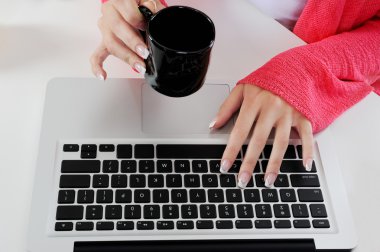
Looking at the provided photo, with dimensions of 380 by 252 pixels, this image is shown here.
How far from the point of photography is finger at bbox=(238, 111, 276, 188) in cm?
62

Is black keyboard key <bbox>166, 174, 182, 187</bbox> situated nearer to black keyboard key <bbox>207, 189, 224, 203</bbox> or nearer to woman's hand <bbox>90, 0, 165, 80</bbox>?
black keyboard key <bbox>207, 189, 224, 203</bbox>

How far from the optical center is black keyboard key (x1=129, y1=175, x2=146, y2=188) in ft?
2.00

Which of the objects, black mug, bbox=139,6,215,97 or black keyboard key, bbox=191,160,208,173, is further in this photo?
black keyboard key, bbox=191,160,208,173

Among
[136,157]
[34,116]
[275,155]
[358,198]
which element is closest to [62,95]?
[34,116]

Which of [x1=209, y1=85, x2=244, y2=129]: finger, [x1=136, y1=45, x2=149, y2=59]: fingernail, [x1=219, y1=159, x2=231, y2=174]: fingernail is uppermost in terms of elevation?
[x1=136, y1=45, x2=149, y2=59]: fingernail

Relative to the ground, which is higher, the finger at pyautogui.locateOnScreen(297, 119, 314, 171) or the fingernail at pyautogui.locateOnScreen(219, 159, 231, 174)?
the finger at pyautogui.locateOnScreen(297, 119, 314, 171)

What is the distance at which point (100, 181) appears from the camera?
606 millimetres

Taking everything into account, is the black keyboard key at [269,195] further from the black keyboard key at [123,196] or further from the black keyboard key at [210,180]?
the black keyboard key at [123,196]

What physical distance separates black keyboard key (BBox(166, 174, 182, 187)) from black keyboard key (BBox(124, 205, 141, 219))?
2.0 inches

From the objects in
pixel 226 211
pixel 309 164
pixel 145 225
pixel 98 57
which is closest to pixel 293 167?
pixel 309 164

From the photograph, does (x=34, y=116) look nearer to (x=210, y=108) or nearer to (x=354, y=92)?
(x=210, y=108)

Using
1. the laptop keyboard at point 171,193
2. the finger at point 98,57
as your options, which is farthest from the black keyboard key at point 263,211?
the finger at point 98,57

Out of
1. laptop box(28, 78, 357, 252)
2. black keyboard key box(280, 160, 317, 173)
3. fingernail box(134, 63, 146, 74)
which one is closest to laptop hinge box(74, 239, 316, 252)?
laptop box(28, 78, 357, 252)

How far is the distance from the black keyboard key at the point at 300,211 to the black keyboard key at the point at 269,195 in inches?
1.0
